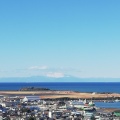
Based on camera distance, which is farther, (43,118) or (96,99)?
(96,99)

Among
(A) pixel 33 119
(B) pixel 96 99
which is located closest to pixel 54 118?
(A) pixel 33 119

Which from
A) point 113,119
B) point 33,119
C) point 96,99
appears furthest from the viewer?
point 96,99

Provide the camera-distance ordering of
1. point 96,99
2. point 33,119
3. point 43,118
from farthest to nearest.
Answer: point 96,99
point 43,118
point 33,119

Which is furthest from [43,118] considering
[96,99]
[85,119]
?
→ [96,99]

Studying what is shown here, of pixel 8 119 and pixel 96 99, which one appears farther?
pixel 96 99

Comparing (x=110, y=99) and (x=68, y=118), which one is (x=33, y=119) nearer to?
(x=68, y=118)

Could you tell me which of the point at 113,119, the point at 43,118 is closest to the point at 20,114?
the point at 43,118

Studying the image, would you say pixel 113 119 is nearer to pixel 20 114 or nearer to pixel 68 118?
pixel 68 118

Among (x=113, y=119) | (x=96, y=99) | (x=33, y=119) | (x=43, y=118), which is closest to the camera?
(x=33, y=119)

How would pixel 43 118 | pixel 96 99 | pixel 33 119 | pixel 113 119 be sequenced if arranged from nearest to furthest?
pixel 33 119 → pixel 43 118 → pixel 113 119 → pixel 96 99
